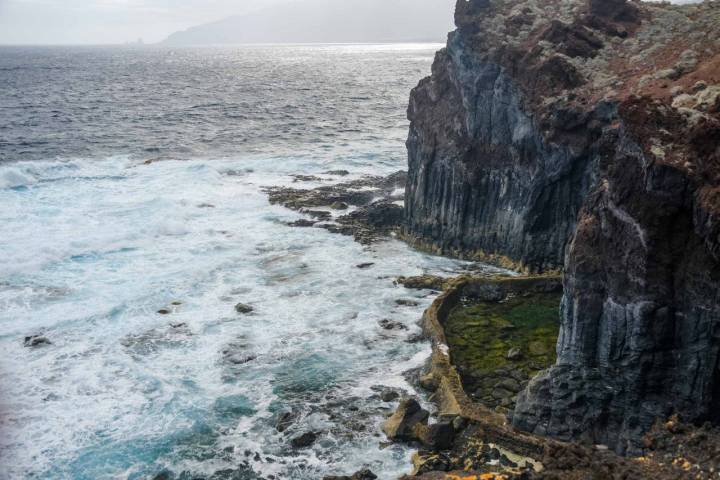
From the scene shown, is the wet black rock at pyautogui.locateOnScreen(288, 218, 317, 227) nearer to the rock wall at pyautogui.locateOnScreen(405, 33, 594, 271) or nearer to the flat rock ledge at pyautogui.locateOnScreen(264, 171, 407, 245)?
the flat rock ledge at pyautogui.locateOnScreen(264, 171, 407, 245)

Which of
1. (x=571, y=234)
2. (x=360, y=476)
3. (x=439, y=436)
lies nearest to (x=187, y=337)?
(x=360, y=476)

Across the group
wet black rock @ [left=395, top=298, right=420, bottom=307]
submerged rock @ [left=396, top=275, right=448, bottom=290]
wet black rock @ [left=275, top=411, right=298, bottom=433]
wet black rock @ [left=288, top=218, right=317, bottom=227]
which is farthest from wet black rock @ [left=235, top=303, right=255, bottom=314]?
wet black rock @ [left=288, top=218, right=317, bottom=227]

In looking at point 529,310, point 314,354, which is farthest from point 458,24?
point 314,354

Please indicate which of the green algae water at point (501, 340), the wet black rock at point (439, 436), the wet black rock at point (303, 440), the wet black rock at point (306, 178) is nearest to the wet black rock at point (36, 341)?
the wet black rock at point (303, 440)

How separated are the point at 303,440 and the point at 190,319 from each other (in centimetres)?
1234

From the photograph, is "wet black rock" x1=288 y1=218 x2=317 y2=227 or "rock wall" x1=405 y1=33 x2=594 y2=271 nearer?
"rock wall" x1=405 y1=33 x2=594 y2=271

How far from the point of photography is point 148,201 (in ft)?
179

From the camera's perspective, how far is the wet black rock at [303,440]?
2186cm

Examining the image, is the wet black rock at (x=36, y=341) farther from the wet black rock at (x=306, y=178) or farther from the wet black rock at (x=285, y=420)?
the wet black rock at (x=306, y=178)

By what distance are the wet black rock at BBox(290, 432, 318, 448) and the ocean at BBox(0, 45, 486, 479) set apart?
29cm

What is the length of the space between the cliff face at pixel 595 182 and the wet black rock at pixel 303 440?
682 centimetres

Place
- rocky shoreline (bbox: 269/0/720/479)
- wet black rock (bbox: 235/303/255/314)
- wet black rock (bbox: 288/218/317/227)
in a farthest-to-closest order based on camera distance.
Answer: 1. wet black rock (bbox: 288/218/317/227)
2. wet black rock (bbox: 235/303/255/314)
3. rocky shoreline (bbox: 269/0/720/479)

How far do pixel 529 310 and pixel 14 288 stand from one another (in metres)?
27.7

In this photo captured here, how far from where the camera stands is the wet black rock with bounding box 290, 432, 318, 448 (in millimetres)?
21859
